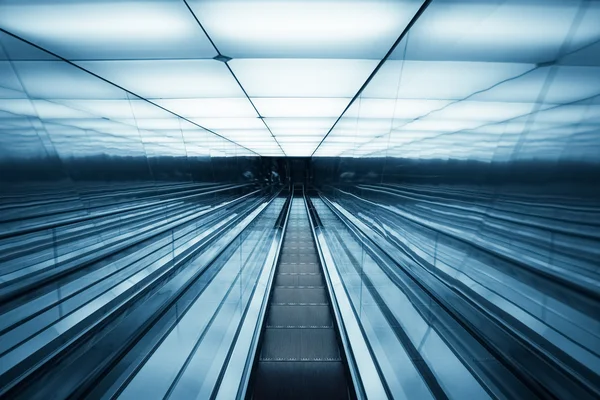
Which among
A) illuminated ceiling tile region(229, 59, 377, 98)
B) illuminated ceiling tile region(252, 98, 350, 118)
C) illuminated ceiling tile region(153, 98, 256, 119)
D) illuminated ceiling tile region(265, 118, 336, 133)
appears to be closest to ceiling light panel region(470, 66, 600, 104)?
illuminated ceiling tile region(229, 59, 377, 98)

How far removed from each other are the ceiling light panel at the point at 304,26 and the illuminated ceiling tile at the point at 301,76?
0.21 metres

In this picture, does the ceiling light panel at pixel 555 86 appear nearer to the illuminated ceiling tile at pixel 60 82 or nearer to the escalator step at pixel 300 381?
the escalator step at pixel 300 381

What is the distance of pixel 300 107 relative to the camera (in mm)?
5793

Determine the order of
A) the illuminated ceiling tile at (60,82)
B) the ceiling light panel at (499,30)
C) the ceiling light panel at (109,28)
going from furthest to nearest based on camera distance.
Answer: the illuminated ceiling tile at (60,82) < the ceiling light panel at (109,28) < the ceiling light panel at (499,30)

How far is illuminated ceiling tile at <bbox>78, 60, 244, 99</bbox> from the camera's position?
11.8ft

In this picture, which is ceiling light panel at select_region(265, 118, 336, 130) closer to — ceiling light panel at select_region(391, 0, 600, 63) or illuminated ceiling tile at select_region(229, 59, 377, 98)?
illuminated ceiling tile at select_region(229, 59, 377, 98)

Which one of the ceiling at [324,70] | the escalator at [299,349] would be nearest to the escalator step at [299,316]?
the escalator at [299,349]


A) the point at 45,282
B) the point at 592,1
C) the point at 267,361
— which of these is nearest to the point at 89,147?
the point at 45,282

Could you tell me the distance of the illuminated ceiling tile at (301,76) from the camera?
137 inches

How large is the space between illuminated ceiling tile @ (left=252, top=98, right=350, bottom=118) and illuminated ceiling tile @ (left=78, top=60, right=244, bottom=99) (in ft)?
2.29

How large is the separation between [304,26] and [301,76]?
1.33 metres

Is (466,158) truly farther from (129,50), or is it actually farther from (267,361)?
(129,50)

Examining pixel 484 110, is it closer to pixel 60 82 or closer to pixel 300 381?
pixel 300 381

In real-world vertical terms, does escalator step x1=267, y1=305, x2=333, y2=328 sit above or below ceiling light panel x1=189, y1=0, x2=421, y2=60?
below
